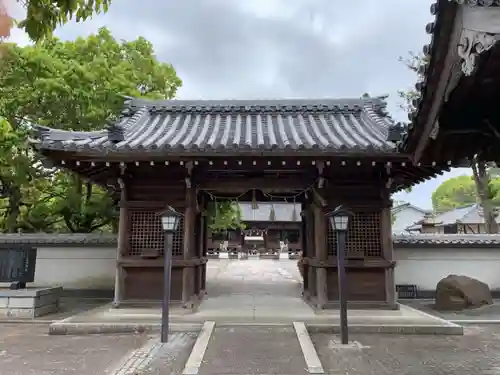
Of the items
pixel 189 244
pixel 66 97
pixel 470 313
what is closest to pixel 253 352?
pixel 189 244

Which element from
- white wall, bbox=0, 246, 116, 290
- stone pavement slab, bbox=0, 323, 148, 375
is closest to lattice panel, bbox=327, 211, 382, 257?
stone pavement slab, bbox=0, 323, 148, 375

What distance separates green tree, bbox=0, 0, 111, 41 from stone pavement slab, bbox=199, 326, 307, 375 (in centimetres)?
422

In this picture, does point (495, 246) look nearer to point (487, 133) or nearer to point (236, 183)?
point (236, 183)

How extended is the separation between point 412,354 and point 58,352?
5426 millimetres

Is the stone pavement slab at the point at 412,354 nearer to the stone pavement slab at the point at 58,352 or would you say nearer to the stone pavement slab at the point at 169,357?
the stone pavement slab at the point at 169,357

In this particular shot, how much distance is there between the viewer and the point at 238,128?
10273 millimetres

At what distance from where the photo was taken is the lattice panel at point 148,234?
29.1ft

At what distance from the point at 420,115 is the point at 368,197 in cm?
557

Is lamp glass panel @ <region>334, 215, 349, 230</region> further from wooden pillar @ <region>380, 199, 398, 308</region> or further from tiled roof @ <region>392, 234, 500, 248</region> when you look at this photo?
tiled roof @ <region>392, 234, 500, 248</region>

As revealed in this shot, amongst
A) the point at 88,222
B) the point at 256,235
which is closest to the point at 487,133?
the point at 88,222

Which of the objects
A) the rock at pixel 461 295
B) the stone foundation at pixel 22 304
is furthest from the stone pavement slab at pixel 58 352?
the rock at pixel 461 295

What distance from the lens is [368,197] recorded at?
8.94 meters

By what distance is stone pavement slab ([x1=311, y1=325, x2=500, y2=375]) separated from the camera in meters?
5.21

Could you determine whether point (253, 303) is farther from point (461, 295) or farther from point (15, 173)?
point (15, 173)
